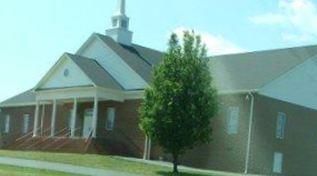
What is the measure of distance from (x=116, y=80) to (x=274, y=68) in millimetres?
9843

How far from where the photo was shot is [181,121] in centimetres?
3036

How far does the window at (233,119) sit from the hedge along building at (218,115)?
5 centimetres

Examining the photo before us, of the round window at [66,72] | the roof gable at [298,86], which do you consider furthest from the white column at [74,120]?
the roof gable at [298,86]

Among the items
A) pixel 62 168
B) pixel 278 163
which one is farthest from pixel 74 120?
pixel 62 168

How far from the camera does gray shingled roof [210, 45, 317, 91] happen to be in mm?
36031

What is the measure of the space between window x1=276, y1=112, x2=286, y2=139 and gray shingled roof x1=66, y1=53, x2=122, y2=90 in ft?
31.8

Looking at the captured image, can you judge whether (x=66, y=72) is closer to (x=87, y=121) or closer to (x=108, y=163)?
(x=87, y=121)

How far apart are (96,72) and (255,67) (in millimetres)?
9641

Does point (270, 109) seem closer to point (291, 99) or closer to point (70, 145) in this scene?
point (291, 99)

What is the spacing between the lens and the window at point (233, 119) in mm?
35844

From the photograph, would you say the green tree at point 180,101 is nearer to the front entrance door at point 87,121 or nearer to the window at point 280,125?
the window at point 280,125

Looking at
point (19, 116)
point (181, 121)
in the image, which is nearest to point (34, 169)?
point (181, 121)

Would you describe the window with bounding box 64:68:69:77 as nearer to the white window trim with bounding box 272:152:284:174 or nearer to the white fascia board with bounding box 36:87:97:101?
the white fascia board with bounding box 36:87:97:101

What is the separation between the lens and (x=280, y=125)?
36906mm
